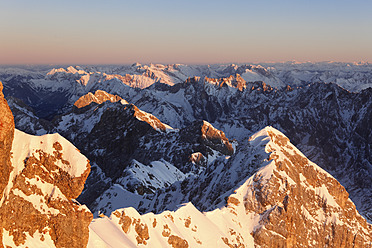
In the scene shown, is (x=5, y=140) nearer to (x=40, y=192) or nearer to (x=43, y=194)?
(x=40, y=192)

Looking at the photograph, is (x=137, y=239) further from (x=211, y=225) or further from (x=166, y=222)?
(x=211, y=225)

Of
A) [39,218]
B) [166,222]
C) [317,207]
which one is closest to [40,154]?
[39,218]

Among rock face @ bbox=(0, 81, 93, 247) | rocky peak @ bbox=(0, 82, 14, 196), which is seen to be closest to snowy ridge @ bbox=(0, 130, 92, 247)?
rock face @ bbox=(0, 81, 93, 247)

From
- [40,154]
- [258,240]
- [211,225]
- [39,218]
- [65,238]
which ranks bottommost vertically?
[258,240]

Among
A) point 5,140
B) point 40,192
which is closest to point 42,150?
point 40,192

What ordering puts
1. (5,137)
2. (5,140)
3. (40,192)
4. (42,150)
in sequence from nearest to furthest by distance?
(5,137), (5,140), (40,192), (42,150)

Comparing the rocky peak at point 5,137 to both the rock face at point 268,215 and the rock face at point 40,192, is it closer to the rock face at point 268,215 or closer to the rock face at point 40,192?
the rock face at point 40,192
